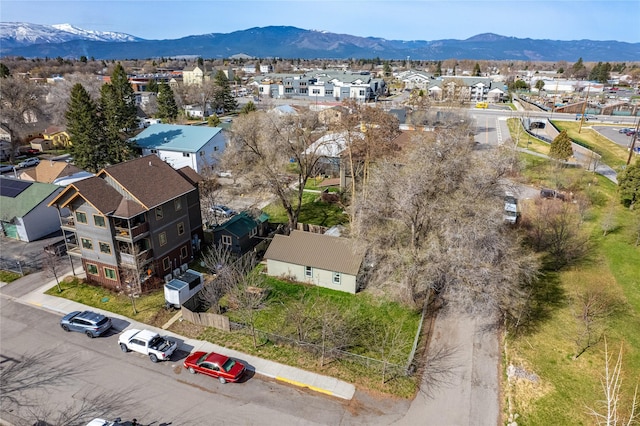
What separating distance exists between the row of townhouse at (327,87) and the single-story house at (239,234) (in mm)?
95751

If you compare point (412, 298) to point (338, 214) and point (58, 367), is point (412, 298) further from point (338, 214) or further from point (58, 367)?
point (58, 367)

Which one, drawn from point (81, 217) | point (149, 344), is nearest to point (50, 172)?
point (81, 217)

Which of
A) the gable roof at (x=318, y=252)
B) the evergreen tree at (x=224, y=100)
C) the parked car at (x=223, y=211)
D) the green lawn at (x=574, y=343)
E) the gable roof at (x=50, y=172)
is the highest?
the evergreen tree at (x=224, y=100)

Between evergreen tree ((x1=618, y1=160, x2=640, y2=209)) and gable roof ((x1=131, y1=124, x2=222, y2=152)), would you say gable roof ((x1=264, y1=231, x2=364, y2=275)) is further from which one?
evergreen tree ((x1=618, y1=160, x2=640, y2=209))

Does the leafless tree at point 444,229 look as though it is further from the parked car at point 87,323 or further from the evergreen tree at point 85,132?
the evergreen tree at point 85,132

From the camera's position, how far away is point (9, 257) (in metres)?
36.9

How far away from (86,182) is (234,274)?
1342 centimetres

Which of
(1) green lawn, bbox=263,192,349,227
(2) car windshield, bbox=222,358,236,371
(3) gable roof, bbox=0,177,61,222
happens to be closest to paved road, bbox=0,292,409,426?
(2) car windshield, bbox=222,358,236,371

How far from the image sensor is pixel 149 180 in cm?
3189

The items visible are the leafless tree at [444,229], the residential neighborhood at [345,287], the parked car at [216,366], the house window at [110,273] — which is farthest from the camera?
the house window at [110,273]

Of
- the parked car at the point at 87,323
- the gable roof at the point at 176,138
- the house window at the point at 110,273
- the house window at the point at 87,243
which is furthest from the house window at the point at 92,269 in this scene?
the gable roof at the point at 176,138

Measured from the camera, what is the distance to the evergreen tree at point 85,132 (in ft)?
183

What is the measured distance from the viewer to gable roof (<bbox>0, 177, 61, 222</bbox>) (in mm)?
39594

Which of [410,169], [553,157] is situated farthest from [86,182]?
[553,157]
